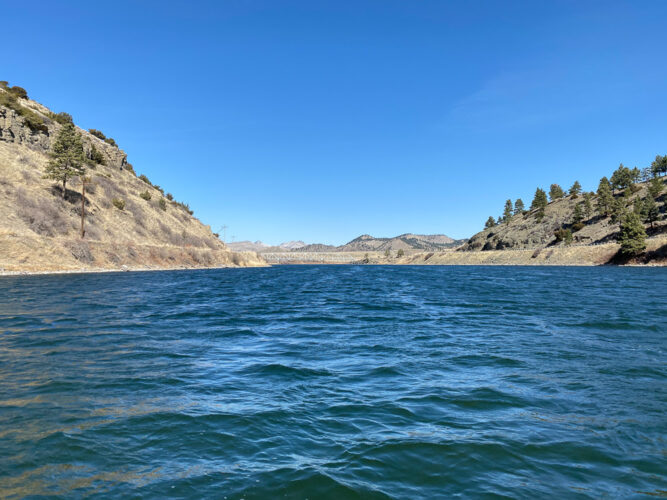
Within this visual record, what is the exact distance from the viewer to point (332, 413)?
7.50 m

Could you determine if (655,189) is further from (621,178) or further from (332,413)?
(332,413)

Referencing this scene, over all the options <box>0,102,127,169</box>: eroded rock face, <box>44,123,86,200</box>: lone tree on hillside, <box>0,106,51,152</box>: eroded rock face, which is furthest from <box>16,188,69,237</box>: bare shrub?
<box>0,102,127,169</box>: eroded rock face

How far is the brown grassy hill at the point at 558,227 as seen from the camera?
11938 cm

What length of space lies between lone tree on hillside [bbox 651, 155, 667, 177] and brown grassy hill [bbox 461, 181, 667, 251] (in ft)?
28.2

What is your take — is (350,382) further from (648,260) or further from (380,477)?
(648,260)

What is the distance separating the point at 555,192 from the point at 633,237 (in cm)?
12029

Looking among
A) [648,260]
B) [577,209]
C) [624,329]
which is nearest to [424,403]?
[624,329]

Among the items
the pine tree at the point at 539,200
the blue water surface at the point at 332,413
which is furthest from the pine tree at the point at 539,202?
the blue water surface at the point at 332,413

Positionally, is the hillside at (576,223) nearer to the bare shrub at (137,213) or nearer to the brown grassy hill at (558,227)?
the brown grassy hill at (558,227)

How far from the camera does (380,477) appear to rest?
5.26 metres

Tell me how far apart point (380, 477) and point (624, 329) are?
15.5 metres

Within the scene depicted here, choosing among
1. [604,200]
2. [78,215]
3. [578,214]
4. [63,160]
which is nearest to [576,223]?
[578,214]

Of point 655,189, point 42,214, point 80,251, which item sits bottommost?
point 80,251

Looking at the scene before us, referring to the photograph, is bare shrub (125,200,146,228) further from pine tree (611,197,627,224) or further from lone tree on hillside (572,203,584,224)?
lone tree on hillside (572,203,584,224)
